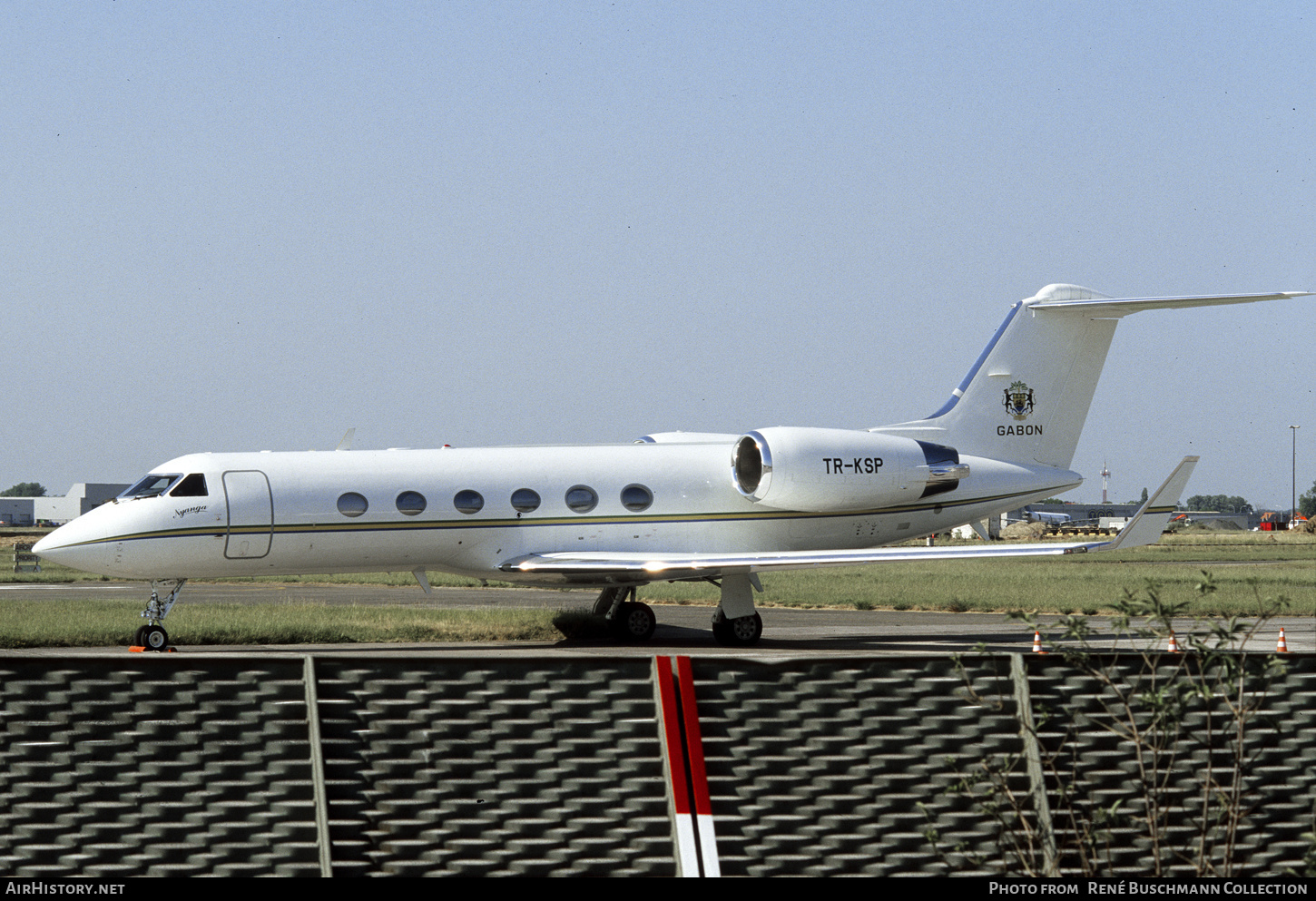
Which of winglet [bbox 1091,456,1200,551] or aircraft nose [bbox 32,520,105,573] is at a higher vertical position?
aircraft nose [bbox 32,520,105,573]

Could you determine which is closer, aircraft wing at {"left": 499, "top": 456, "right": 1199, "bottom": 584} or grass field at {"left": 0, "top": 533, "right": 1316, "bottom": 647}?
aircraft wing at {"left": 499, "top": 456, "right": 1199, "bottom": 584}

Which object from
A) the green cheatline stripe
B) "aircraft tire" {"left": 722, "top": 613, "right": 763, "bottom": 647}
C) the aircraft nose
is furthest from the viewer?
"aircraft tire" {"left": 722, "top": 613, "right": 763, "bottom": 647}

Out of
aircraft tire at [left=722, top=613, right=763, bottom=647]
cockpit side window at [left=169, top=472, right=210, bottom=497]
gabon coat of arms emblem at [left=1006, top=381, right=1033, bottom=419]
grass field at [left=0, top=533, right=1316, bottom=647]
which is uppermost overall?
gabon coat of arms emblem at [left=1006, top=381, right=1033, bottom=419]

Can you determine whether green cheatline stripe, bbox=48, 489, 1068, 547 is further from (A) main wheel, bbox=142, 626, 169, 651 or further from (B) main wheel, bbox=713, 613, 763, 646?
(B) main wheel, bbox=713, 613, 763, 646

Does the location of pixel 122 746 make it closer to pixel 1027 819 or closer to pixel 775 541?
pixel 1027 819

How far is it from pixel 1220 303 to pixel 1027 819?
15817mm

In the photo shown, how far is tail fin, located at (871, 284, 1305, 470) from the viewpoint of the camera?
2067cm

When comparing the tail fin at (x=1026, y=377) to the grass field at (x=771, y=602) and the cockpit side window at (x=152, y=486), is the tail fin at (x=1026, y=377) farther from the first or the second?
the cockpit side window at (x=152, y=486)

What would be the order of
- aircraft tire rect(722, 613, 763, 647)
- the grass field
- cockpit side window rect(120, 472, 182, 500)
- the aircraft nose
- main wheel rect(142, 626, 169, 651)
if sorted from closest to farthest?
main wheel rect(142, 626, 169, 651) < the aircraft nose < cockpit side window rect(120, 472, 182, 500) < the grass field < aircraft tire rect(722, 613, 763, 647)

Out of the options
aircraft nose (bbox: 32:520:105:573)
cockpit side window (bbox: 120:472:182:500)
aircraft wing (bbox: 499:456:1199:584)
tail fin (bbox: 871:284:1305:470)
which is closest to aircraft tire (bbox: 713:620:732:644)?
aircraft wing (bbox: 499:456:1199:584)

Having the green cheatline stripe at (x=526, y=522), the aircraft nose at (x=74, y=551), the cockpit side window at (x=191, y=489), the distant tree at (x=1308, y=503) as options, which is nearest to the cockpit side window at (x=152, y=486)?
A: the cockpit side window at (x=191, y=489)

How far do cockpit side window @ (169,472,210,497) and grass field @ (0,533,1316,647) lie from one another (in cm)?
203

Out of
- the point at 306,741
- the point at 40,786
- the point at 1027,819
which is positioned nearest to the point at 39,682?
the point at 40,786

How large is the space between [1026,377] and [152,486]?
13.7 m
